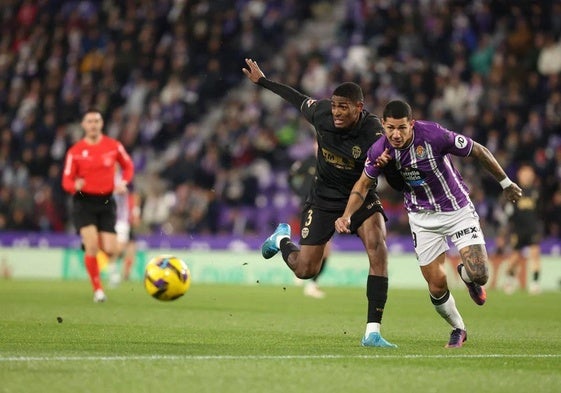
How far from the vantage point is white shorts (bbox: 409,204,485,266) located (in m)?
9.30

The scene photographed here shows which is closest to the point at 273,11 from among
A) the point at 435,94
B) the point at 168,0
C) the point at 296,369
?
the point at 168,0

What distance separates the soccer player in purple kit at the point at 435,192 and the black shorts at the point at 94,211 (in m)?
6.74

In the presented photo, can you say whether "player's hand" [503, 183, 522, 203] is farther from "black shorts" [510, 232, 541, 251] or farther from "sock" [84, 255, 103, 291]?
"black shorts" [510, 232, 541, 251]

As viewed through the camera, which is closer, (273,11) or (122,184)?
(122,184)

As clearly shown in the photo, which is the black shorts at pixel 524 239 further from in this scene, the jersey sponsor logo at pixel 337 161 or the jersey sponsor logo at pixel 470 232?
the jersey sponsor logo at pixel 470 232

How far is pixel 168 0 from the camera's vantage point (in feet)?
97.4

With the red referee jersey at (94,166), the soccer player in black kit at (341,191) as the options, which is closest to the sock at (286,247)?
the soccer player in black kit at (341,191)

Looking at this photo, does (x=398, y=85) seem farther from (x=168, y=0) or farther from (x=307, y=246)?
(x=307, y=246)

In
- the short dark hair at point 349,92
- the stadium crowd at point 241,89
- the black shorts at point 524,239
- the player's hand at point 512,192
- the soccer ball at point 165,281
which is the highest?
the stadium crowd at point 241,89

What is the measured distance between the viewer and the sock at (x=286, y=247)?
34.8ft

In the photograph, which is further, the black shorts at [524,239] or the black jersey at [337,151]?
the black shorts at [524,239]

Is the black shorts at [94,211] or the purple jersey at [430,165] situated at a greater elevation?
the purple jersey at [430,165]

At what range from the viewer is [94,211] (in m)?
15.3

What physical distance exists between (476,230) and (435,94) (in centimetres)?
1493
